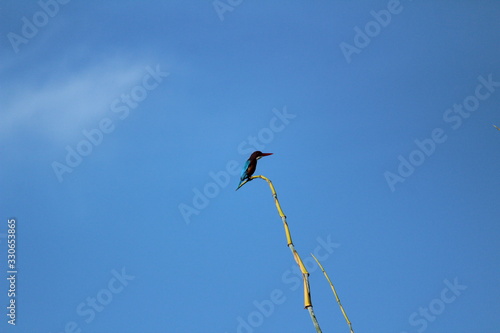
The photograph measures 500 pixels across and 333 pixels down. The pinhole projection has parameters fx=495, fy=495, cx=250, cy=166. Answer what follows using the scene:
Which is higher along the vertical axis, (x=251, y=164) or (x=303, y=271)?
(x=251, y=164)

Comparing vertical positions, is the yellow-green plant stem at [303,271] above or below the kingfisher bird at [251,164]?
below

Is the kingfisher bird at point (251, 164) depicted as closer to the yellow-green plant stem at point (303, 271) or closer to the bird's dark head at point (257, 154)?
the bird's dark head at point (257, 154)

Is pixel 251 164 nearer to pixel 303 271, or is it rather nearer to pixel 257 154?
pixel 257 154

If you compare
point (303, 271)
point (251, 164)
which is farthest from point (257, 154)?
point (303, 271)

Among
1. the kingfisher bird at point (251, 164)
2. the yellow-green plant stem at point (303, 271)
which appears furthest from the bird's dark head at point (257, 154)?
the yellow-green plant stem at point (303, 271)

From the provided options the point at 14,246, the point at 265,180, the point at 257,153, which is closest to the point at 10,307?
the point at 14,246

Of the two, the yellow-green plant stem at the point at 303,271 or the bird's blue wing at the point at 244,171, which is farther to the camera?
the bird's blue wing at the point at 244,171

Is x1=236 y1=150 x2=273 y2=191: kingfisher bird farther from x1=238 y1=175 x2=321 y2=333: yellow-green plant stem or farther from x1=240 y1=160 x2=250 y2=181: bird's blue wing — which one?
x1=238 y1=175 x2=321 y2=333: yellow-green plant stem

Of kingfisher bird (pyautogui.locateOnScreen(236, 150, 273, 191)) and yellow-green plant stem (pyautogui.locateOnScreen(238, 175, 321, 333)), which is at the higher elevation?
kingfisher bird (pyautogui.locateOnScreen(236, 150, 273, 191))

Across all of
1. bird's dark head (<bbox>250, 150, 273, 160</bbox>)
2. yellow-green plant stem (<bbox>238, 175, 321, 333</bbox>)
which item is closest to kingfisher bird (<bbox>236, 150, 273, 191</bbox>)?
bird's dark head (<bbox>250, 150, 273, 160</bbox>)

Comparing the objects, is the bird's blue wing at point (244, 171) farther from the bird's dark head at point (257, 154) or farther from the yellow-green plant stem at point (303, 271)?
the yellow-green plant stem at point (303, 271)

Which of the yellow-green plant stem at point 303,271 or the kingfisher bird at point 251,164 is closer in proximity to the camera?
the yellow-green plant stem at point 303,271

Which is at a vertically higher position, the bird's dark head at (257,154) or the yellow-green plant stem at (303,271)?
the bird's dark head at (257,154)

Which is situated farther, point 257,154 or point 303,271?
point 257,154
